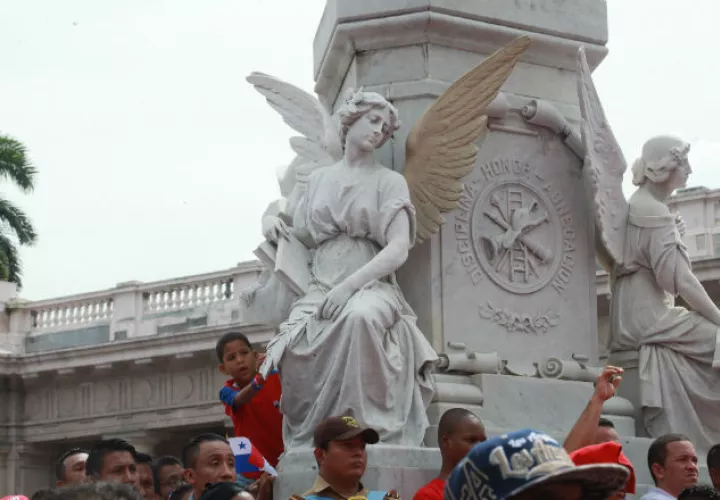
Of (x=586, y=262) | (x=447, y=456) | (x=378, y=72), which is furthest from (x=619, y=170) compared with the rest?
(x=447, y=456)

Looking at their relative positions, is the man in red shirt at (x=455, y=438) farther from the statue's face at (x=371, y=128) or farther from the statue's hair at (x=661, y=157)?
the statue's hair at (x=661, y=157)

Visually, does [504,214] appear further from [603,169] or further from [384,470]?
[384,470]

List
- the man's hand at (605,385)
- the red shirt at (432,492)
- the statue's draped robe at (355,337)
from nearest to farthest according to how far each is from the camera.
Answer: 1. the red shirt at (432,492)
2. the man's hand at (605,385)
3. the statue's draped robe at (355,337)

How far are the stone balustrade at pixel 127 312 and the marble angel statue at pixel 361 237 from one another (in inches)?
853

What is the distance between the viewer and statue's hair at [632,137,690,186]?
1048 cm

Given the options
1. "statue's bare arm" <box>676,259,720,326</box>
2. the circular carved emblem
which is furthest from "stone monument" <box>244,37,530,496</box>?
"statue's bare arm" <box>676,259,720,326</box>

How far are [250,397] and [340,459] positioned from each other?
6.58 ft

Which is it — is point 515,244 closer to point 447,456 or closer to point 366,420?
point 366,420

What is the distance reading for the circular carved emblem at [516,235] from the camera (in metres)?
10.3

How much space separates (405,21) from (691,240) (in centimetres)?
1840

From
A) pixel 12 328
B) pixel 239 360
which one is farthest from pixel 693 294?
pixel 12 328

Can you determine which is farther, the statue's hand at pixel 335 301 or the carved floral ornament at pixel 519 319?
the carved floral ornament at pixel 519 319

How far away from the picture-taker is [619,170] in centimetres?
1072

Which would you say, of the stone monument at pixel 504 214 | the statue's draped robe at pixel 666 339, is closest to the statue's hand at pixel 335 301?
the stone monument at pixel 504 214
